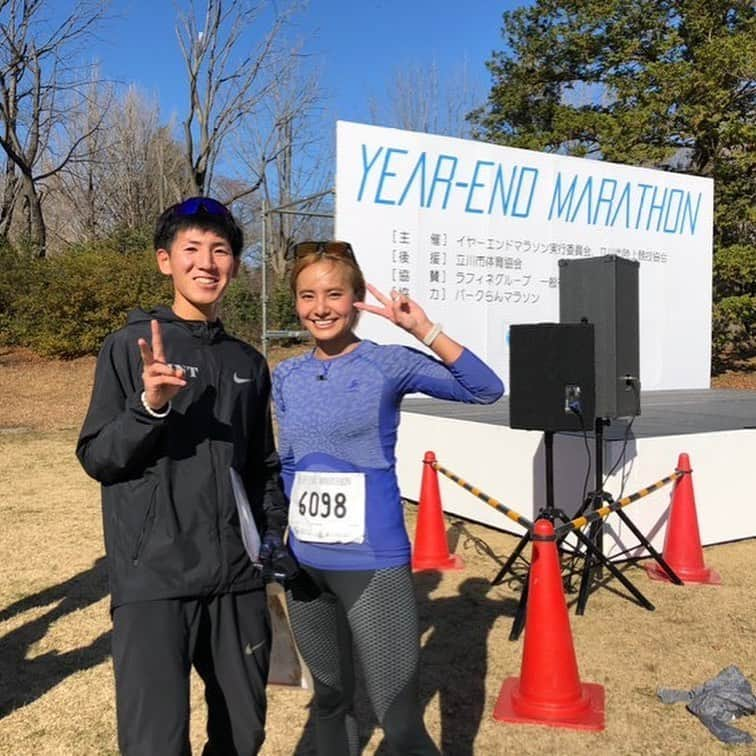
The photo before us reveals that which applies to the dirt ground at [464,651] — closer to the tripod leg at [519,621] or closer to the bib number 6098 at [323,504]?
the tripod leg at [519,621]

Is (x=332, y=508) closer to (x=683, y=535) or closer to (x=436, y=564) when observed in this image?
(x=436, y=564)

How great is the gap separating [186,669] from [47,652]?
9.01 feet

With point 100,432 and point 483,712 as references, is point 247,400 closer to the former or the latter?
point 100,432

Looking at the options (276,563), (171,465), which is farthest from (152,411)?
(276,563)

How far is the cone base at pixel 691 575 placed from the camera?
512cm

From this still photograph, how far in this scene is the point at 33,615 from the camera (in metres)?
4.60

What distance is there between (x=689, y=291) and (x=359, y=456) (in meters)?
9.70

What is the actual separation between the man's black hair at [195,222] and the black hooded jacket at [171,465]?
20 cm

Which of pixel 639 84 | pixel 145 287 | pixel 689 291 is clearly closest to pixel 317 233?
pixel 145 287

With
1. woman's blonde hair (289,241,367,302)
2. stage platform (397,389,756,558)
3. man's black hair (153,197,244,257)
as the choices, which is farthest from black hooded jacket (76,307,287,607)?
stage platform (397,389,756,558)

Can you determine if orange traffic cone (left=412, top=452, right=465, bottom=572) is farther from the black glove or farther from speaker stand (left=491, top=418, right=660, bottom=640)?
the black glove

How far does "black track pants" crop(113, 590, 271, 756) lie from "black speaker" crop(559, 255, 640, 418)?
329 centimetres

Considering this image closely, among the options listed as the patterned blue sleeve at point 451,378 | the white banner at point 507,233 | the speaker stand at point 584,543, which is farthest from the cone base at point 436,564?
the patterned blue sleeve at point 451,378

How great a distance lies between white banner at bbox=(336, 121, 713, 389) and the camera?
7.80 m
